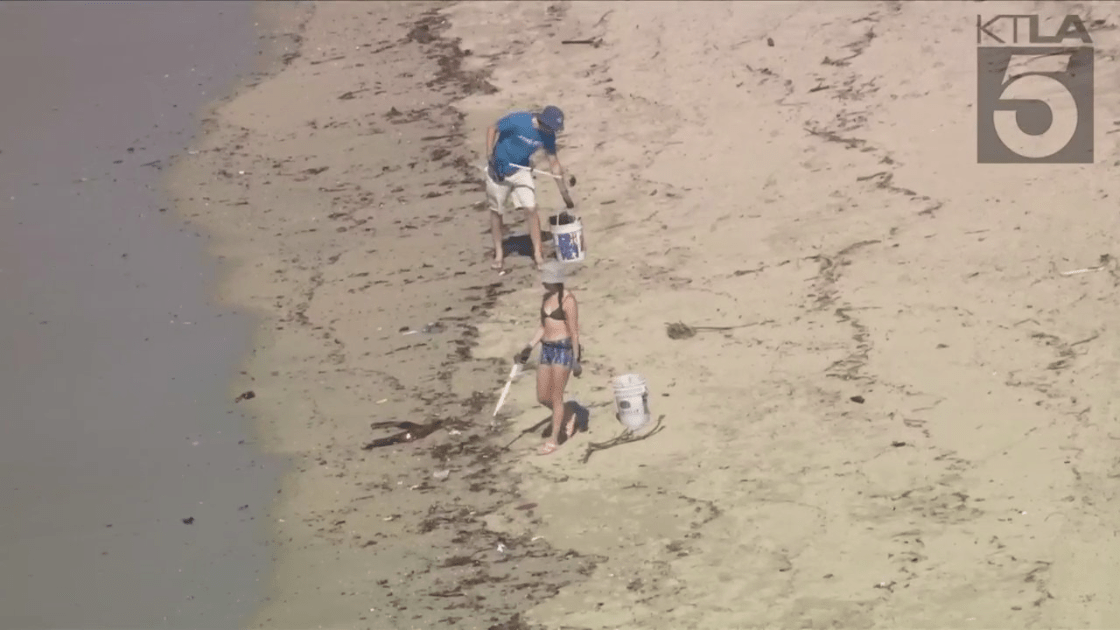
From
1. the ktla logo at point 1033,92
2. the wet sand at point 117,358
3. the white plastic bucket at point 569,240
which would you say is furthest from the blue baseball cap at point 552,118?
the ktla logo at point 1033,92

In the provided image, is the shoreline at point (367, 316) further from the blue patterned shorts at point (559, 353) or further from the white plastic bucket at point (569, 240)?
the blue patterned shorts at point (559, 353)

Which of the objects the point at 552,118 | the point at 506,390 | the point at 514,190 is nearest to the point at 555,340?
the point at 506,390

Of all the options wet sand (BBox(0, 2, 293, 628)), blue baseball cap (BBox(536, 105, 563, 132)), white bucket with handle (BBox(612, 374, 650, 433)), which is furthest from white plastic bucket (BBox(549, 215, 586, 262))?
wet sand (BBox(0, 2, 293, 628))

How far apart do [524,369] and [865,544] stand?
3.72 m

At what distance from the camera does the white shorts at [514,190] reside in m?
14.0

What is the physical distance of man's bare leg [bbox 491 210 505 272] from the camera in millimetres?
14289

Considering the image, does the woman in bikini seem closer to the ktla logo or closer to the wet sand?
the wet sand

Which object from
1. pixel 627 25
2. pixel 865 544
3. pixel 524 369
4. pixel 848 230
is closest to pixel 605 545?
pixel 865 544

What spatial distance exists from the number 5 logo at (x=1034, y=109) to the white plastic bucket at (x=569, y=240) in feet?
12.9

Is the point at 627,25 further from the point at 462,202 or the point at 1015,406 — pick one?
the point at 1015,406

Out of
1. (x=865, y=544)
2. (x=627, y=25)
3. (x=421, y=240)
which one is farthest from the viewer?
(x=627, y=25)

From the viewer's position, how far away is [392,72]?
19125mm

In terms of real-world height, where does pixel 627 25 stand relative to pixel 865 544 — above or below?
above

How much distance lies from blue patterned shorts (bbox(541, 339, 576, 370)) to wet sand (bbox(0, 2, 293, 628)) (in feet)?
7.92
